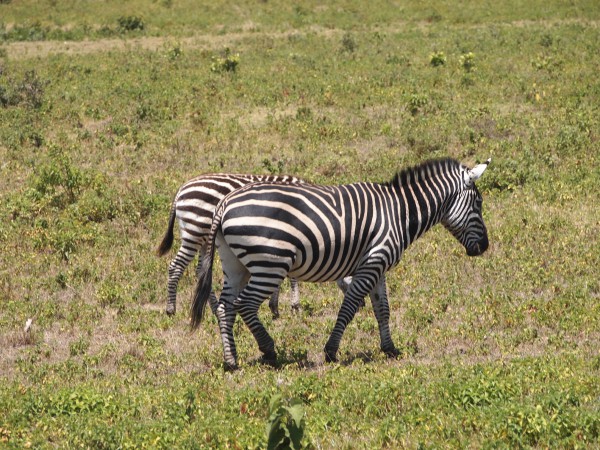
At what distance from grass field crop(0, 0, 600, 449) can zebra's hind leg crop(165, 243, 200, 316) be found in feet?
1.36

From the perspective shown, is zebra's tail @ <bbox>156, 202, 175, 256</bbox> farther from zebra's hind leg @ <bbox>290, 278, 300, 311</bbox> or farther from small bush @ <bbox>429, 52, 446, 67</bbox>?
small bush @ <bbox>429, 52, 446, 67</bbox>

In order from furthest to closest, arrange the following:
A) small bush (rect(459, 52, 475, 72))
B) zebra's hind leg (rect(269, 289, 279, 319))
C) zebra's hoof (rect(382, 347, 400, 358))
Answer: small bush (rect(459, 52, 475, 72)), zebra's hind leg (rect(269, 289, 279, 319)), zebra's hoof (rect(382, 347, 400, 358))

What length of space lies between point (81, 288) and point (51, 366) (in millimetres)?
3578

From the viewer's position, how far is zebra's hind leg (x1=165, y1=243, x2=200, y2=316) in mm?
13750

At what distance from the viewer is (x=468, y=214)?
12.3m

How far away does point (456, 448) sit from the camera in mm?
7648

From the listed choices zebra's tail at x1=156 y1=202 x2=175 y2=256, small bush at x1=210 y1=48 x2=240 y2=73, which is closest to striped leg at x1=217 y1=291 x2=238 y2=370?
zebra's tail at x1=156 y1=202 x2=175 y2=256

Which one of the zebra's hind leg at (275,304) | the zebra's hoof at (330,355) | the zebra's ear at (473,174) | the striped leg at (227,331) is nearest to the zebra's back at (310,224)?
the striped leg at (227,331)

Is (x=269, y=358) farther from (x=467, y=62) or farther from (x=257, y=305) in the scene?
(x=467, y=62)

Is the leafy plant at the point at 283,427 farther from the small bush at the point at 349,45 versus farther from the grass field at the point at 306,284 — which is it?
the small bush at the point at 349,45

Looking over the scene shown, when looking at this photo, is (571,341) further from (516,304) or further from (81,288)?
(81,288)

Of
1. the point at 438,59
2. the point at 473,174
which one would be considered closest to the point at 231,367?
the point at 473,174

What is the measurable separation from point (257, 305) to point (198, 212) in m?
2.93

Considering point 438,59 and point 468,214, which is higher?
point 438,59
